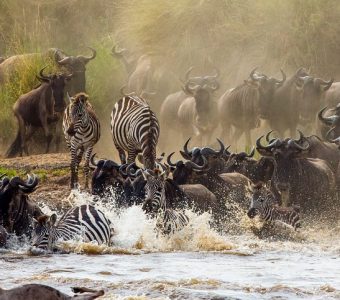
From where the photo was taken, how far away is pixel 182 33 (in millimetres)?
27797

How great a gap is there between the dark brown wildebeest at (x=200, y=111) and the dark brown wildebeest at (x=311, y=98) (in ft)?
6.33

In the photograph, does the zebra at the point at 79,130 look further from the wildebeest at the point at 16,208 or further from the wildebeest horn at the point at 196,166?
the wildebeest at the point at 16,208

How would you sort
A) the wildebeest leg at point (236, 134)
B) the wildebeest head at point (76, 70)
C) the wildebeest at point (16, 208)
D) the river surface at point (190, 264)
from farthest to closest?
1. the wildebeest leg at point (236, 134)
2. the wildebeest head at point (76, 70)
3. the wildebeest at point (16, 208)
4. the river surface at point (190, 264)

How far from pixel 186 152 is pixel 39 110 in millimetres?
6869

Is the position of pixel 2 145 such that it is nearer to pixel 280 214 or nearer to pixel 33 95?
pixel 33 95

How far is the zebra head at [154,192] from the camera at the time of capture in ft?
41.5

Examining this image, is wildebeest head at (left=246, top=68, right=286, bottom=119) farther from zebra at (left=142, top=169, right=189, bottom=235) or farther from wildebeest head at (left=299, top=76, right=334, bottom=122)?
zebra at (left=142, top=169, right=189, bottom=235)

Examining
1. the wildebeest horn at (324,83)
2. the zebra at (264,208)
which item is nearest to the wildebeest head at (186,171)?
the zebra at (264,208)

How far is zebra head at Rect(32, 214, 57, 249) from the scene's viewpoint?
12055 millimetres

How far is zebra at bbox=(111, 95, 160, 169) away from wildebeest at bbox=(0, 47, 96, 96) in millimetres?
5473

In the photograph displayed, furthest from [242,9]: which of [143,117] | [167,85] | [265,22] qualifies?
[143,117]

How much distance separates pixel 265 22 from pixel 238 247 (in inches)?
542

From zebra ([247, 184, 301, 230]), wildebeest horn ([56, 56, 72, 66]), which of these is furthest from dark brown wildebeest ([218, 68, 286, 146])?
zebra ([247, 184, 301, 230])

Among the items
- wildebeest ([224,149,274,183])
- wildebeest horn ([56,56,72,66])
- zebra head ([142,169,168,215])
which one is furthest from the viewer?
wildebeest horn ([56,56,72,66])
